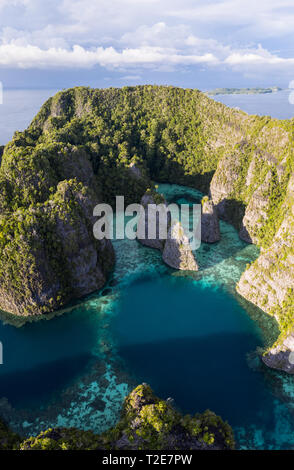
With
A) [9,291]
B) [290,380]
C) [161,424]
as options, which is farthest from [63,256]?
[290,380]

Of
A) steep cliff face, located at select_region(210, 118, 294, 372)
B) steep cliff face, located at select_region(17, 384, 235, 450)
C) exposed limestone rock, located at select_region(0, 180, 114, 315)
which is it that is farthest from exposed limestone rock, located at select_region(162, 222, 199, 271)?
steep cliff face, located at select_region(17, 384, 235, 450)

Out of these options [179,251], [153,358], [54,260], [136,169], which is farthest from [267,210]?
[54,260]

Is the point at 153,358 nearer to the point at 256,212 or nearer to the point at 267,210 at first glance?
the point at 256,212

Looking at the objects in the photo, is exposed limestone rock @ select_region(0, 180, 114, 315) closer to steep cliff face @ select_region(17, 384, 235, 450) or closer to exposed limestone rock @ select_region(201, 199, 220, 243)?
steep cliff face @ select_region(17, 384, 235, 450)

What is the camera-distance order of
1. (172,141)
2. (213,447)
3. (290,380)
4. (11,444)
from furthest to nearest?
(172,141) < (290,380) < (11,444) < (213,447)

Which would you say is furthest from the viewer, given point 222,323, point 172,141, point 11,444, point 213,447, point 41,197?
point 172,141

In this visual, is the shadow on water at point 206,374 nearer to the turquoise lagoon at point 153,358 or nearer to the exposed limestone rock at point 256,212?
the turquoise lagoon at point 153,358

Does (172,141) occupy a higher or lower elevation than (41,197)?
higher

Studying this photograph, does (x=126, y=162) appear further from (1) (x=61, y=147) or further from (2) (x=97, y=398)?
(2) (x=97, y=398)
